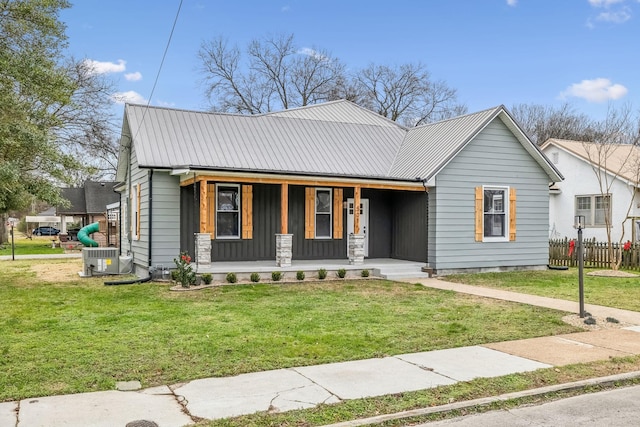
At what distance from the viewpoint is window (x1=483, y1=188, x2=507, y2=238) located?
1609 centimetres

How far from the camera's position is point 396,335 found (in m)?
7.43

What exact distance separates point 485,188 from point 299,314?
8.93m

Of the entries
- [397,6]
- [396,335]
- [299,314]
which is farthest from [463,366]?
[397,6]

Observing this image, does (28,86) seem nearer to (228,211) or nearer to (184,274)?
(228,211)

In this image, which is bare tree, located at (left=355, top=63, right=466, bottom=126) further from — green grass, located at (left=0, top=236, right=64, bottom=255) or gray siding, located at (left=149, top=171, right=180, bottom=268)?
gray siding, located at (left=149, top=171, right=180, bottom=268)

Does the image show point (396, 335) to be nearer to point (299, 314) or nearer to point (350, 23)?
point (299, 314)

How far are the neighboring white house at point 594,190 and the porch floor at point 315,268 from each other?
398 inches

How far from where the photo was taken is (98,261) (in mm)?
15055

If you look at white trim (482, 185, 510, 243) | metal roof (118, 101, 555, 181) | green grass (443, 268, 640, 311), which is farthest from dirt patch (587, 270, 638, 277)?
metal roof (118, 101, 555, 181)

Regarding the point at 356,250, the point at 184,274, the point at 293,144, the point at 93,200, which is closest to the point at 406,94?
the point at 93,200

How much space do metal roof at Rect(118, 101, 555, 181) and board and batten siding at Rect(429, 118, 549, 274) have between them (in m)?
0.42

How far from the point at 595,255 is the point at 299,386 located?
16269mm

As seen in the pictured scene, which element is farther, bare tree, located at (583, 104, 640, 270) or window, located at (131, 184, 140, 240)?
bare tree, located at (583, 104, 640, 270)

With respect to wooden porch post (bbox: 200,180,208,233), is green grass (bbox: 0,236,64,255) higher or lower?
lower
